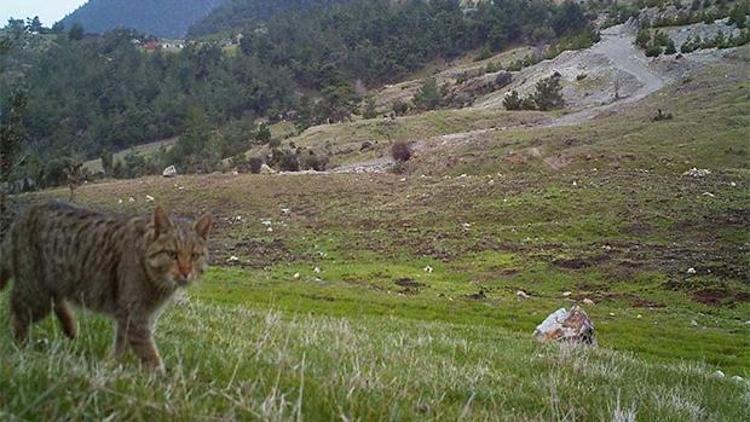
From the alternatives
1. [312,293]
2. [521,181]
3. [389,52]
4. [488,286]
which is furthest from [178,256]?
[389,52]

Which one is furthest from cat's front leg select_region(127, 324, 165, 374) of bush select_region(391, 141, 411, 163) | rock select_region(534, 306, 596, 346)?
bush select_region(391, 141, 411, 163)

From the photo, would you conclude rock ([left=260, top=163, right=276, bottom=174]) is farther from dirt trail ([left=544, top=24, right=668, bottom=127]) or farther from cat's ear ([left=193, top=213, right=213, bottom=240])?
cat's ear ([left=193, top=213, right=213, bottom=240])

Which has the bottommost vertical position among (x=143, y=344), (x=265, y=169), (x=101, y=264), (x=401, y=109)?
(x=401, y=109)

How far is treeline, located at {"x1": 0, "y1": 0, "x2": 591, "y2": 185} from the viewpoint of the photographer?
13788cm

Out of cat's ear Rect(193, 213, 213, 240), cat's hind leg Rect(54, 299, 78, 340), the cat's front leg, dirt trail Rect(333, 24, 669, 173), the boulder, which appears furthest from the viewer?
dirt trail Rect(333, 24, 669, 173)

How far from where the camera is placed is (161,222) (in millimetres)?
5566

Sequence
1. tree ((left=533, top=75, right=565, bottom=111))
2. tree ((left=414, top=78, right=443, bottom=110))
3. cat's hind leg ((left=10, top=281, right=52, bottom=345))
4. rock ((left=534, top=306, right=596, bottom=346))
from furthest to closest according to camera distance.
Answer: tree ((left=414, top=78, right=443, bottom=110)) < tree ((left=533, top=75, right=565, bottom=111)) < rock ((left=534, top=306, right=596, bottom=346)) < cat's hind leg ((left=10, top=281, right=52, bottom=345))

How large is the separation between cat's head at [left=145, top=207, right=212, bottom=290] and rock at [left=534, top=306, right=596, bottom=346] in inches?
706

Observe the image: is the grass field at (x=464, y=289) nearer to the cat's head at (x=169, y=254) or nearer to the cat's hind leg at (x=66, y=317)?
the cat's hind leg at (x=66, y=317)

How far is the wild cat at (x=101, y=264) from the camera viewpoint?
555 cm

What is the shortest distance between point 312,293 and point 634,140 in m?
41.3

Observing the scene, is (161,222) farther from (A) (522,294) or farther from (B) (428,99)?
(B) (428,99)

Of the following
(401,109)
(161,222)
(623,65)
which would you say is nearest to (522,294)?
(161,222)

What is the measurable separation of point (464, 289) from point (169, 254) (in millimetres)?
34503
